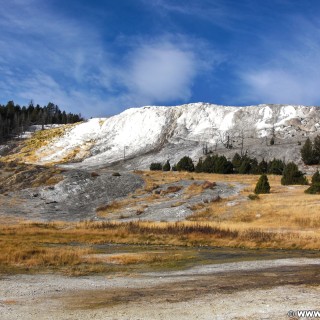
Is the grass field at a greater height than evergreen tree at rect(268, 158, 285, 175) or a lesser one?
lesser

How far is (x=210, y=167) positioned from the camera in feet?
369

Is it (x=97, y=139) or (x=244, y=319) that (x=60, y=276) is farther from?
(x=97, y=139)

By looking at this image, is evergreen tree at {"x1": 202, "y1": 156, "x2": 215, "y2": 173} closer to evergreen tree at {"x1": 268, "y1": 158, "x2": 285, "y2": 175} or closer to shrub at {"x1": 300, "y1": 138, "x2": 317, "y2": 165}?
evergreen tree at {"x1": 268, "y1": 158, "x2": 285, "y2": 175}

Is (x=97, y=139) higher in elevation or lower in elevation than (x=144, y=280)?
higher

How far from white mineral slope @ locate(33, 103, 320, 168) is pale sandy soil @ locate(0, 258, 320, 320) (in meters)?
117

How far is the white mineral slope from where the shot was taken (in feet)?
503

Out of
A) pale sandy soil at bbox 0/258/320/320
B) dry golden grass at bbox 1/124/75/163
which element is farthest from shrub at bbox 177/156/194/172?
pale sandy soil at bbox 0/258/320/320

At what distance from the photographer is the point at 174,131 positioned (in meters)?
170

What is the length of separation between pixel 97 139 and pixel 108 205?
371 ft

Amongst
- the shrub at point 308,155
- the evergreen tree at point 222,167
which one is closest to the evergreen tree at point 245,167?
the evergreen tree at point 222,167

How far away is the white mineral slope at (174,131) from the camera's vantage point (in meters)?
153

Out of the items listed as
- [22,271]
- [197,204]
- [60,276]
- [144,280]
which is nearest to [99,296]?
[144,280]

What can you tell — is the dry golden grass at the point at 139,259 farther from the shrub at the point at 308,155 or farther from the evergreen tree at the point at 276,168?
the shrub at the point at 308,155

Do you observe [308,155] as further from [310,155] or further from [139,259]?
[139,259]
